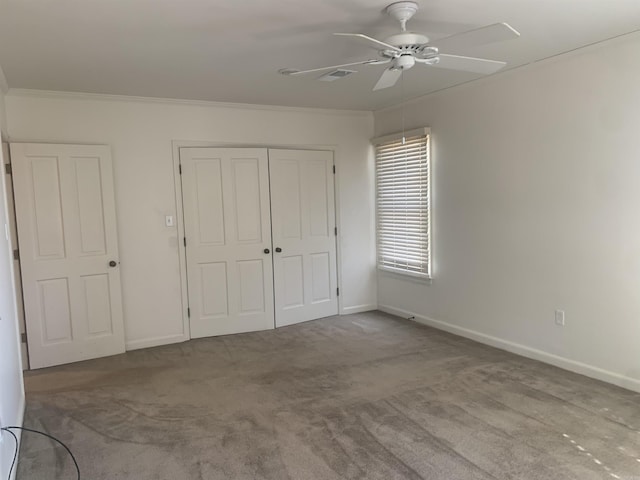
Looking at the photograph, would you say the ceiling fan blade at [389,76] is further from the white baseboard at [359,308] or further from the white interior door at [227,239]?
the white baseboard at [359,308]

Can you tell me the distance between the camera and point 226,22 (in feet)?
8.94

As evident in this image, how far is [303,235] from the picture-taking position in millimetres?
5461

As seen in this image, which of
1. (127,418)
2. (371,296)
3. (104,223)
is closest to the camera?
(127,418)

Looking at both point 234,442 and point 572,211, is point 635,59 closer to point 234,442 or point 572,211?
point 572,211

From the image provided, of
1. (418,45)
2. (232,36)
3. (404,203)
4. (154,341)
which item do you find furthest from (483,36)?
(154,341)

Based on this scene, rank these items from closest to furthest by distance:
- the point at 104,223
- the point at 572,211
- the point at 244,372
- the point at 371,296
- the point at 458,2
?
the point at 458,2
the point at 572,211
the point at 244,372
the point at 104,223
the point at 371,296

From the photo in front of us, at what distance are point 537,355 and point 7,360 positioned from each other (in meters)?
3.88

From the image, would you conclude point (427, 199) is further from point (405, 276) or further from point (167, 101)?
point (167, 101)

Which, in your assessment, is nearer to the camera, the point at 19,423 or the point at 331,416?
the point at 19,423

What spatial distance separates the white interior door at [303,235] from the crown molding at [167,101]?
0.49m

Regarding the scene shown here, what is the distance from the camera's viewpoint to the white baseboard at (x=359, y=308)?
5.80m

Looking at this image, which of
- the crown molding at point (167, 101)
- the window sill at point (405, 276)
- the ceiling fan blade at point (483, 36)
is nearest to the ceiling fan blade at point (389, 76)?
the ceiling fan blade at point (483, 36)

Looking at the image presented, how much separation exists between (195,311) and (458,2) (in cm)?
378

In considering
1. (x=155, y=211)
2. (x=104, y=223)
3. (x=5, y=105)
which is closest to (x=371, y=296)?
(x=155, y=211)
